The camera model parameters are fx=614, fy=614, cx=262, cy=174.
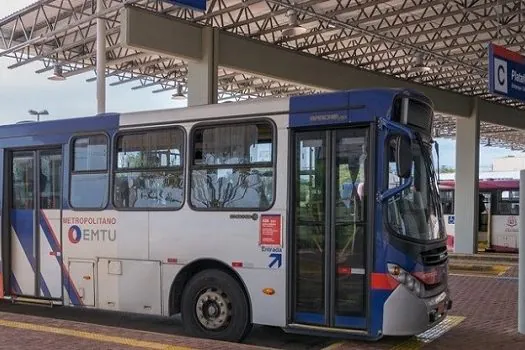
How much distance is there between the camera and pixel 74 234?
8.64 metres

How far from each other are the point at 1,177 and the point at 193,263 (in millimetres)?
3905

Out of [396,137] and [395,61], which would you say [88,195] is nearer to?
[396,137]

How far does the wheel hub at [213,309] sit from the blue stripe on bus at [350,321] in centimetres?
142

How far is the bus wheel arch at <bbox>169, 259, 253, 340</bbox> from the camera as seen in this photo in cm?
742

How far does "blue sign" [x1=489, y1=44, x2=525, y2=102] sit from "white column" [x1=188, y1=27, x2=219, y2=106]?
6182 mm

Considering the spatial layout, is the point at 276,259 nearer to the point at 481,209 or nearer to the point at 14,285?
the point at 14,285

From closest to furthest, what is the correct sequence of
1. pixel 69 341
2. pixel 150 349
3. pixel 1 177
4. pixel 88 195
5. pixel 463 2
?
1. pixel 150 349
2. pixel 69 341
3. pixel 88 195
4. pixel 1 177
5. pixel 463 2

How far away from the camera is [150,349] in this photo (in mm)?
6395

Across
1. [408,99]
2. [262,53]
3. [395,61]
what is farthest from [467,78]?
[408,99]

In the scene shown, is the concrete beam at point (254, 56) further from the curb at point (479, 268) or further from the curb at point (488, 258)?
the curb at point (479, 268)

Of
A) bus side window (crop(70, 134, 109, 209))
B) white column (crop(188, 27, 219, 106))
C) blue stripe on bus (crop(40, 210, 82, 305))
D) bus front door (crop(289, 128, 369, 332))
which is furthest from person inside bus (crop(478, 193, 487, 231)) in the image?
blue stripe on bus (crop(40, 210, 82, 305))

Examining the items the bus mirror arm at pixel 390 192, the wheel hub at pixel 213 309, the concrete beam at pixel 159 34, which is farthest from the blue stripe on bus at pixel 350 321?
the concrete beam at pixel 159 34

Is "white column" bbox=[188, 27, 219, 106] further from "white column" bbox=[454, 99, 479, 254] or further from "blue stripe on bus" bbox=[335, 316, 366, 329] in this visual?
"white column" bbox=[454, 99, 479, 254]

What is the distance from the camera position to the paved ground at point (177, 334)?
6727 millimetres
